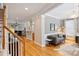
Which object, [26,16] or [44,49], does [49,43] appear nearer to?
[44,49]

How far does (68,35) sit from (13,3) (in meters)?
1.33

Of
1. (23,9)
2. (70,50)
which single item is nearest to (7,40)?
(23,9)

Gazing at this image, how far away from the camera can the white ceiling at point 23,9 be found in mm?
3094

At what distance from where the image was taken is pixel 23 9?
3205mm

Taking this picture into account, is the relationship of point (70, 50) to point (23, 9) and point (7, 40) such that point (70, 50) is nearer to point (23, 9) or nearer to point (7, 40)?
point (23, 9)

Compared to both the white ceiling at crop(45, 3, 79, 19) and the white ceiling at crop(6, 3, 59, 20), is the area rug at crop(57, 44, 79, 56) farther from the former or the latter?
the white ceiling at crop(6, 3, 59, 20)

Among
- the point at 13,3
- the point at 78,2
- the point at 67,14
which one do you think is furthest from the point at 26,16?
the point at 78,2

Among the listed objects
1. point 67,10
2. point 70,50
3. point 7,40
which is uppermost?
point 67,10

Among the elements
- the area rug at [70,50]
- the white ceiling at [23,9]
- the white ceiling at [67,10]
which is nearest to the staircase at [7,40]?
the white ceiling at [23,9]

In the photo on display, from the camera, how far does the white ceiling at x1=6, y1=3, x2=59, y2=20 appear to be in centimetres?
309

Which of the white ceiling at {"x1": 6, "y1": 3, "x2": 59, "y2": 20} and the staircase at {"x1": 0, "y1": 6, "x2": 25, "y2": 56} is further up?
the white ceiling at {"x1": 6, "y1": 3, "x2": 59, "y2": 20}

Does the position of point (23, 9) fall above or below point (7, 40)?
above

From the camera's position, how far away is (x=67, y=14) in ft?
10.2

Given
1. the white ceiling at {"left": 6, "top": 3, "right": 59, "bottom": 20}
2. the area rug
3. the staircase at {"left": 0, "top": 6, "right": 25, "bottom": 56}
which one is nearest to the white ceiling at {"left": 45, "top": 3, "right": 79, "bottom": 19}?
the white ceiling at {"left": 6, "top": 3, "right": 59, "bottom": 20}
